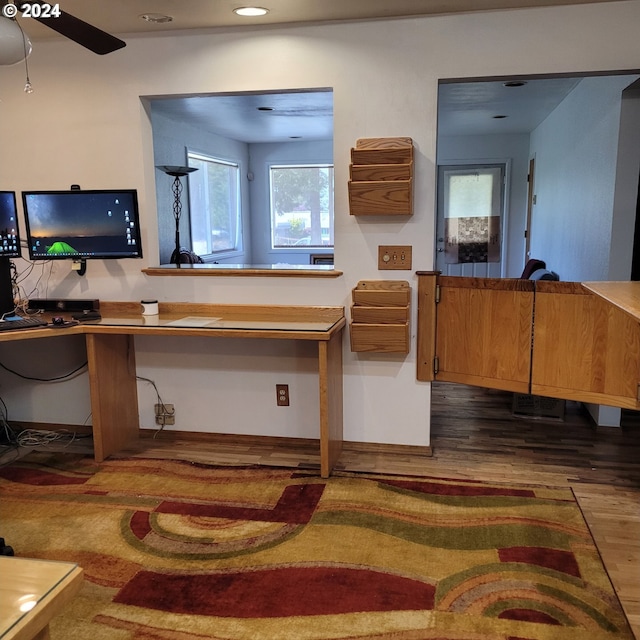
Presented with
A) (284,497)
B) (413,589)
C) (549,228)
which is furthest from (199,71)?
(549,228)

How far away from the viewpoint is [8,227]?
9.92 feet

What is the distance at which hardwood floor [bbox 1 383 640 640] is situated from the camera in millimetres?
2754

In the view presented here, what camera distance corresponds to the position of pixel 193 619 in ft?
6.46

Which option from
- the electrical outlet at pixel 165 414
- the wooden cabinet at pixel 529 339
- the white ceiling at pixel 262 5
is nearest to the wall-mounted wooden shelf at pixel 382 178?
the wooden cabinet at pixel 529 339

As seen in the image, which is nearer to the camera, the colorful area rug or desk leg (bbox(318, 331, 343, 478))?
the colorful area rug

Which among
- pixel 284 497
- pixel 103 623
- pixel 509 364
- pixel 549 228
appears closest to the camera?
pixel 103 623

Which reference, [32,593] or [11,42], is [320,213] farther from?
[32,593]

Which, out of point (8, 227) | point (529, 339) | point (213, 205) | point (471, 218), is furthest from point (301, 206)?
point (529, 339)

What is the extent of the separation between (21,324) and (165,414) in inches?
40.1

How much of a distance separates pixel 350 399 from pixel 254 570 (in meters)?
1.28

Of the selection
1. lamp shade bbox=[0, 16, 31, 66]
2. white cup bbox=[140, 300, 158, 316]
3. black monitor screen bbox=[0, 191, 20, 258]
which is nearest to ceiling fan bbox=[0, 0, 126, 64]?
lamp shade bbox=[0, 16, 31, 66]

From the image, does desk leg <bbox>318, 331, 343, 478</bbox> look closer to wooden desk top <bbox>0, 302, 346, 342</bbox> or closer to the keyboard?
wooden desk top <bbox>0, 302, 346, 342</bbox>

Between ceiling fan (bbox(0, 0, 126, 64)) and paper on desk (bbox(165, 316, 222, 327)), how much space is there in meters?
1.34

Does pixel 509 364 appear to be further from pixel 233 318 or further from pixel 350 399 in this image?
pixel 233 318
